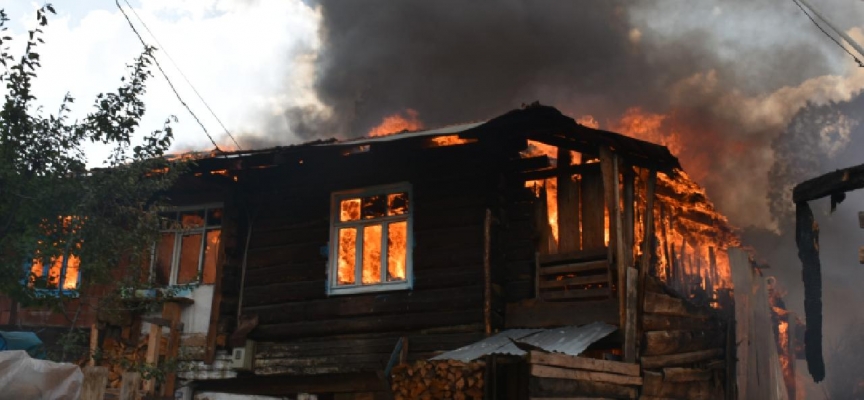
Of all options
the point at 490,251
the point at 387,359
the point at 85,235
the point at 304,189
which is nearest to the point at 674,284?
the point at 490,251

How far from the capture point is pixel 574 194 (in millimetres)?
13219

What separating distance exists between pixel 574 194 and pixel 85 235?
780 cm

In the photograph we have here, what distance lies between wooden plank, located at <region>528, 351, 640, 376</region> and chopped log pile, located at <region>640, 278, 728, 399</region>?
467mm

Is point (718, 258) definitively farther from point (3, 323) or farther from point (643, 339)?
point (3, 323)

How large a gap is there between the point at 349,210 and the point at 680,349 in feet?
20.9

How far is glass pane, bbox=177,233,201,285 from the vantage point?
16.3m

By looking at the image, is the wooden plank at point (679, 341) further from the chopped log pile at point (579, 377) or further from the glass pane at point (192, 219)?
the glass pane at point (192, 219)

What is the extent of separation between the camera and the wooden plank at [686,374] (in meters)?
12.6

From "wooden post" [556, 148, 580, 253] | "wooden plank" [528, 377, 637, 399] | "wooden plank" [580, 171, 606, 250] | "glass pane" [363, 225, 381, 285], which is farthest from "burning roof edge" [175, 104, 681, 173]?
"wooden plank" [528, 377, 637, 399]

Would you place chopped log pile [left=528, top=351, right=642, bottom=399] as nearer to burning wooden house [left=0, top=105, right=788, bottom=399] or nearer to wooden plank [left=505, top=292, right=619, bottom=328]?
burning wooden house [left=0, top=105, right=788, bottom=399]

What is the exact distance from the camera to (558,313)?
40.7 feet

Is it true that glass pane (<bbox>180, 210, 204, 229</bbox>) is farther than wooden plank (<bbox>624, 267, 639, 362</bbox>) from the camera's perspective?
Yes

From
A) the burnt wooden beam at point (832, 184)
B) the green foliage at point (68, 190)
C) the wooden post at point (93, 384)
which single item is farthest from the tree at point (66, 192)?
the burnt wooden beam at point (832, 184)

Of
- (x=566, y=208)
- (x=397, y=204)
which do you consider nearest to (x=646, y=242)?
(x=566, y=208)
